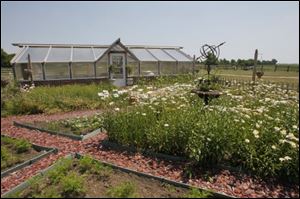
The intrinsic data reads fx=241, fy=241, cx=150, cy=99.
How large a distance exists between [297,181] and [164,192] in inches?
83.8

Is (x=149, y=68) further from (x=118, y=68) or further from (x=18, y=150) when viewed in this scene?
(x=18, y=150)

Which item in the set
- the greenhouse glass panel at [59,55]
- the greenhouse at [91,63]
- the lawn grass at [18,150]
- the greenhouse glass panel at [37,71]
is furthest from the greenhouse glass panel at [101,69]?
the lawn grass at [18,150]

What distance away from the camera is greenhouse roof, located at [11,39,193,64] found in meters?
16.3

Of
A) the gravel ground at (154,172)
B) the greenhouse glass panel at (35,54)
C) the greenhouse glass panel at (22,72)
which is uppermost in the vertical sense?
the greenhouse glass panel at (35,54)

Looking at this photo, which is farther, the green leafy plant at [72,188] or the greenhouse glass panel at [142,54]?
the greenhouse glass panel at [142,54]

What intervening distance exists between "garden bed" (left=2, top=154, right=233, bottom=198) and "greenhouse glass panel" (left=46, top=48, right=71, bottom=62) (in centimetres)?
1416

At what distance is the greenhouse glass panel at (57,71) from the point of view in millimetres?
16406

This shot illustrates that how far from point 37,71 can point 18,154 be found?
12.8m

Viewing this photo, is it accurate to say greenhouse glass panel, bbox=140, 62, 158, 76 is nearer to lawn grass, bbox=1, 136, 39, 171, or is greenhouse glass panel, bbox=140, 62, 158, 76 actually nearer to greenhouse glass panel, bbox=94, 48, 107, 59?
greenhouse glass panel, bbox=94, 48, 107, 59

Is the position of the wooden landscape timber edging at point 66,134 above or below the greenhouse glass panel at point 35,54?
below

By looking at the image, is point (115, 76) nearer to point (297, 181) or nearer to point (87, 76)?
point (87, 76)

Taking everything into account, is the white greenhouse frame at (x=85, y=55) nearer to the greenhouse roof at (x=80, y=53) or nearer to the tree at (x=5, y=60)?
the greenhouse roof at (x=80, y=53)

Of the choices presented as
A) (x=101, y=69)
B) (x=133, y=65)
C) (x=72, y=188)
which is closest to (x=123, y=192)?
(x=72, y=188)

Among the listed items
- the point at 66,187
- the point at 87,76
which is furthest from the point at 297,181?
the point at 87,76
